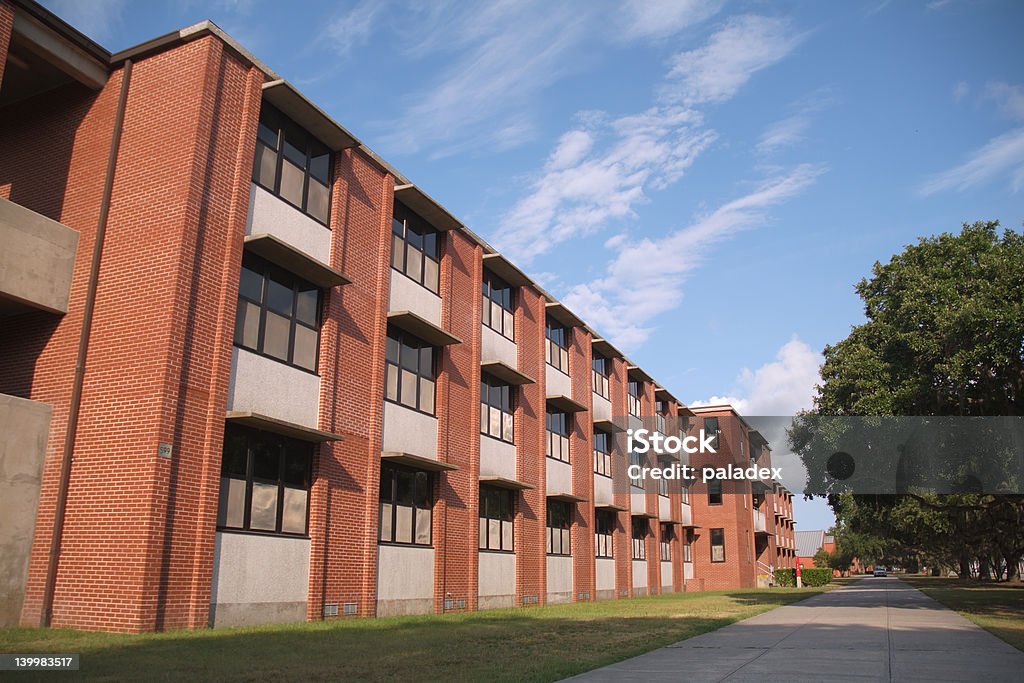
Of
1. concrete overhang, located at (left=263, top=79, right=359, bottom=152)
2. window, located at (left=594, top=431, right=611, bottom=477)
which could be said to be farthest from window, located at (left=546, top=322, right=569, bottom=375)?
concrete overhang, located at (left=263, top=79, right=359, bottom=152)

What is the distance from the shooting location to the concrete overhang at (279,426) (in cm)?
1520

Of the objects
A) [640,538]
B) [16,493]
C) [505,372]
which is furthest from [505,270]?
[640,538]

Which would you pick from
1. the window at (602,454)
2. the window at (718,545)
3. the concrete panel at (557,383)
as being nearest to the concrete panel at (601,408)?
the window at (602,454)

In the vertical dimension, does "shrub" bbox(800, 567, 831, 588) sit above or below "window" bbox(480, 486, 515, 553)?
below

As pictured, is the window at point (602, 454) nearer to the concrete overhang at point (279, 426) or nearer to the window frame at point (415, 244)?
the window frame at point (415, 244)

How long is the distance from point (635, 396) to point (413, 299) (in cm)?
2249

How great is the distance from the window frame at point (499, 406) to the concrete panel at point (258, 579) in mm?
9735

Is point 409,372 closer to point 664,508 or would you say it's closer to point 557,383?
point 557,383

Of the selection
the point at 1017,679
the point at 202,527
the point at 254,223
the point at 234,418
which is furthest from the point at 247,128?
the point at 1017,679

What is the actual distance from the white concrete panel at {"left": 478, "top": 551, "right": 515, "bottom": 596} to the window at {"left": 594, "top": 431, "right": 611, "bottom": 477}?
963 cm

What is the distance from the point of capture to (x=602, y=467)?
36.2m

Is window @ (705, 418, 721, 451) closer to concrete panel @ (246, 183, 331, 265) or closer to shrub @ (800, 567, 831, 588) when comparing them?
shrub @ (800, 567, 831, 588)

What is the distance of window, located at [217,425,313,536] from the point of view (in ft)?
51.1

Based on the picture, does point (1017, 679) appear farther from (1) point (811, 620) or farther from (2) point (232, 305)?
(2) point (232, 305)
